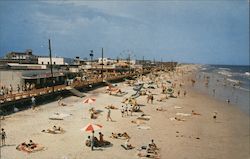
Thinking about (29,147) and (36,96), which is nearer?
(29,147)

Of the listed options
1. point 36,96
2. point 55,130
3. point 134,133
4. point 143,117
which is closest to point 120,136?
point 134,133

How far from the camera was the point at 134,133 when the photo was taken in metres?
25.2

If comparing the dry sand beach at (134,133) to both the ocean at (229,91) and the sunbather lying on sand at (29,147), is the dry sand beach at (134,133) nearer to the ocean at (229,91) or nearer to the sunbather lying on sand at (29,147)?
the sunbather lying on sand at (29,147)

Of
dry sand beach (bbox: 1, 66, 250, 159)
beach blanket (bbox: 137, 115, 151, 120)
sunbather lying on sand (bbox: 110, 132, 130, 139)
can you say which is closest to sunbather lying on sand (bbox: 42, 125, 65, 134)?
dry sand beach (bbox: 1, 66, 250, 159)

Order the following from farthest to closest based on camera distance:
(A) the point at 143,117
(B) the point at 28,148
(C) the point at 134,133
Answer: (A) the point at 143,117 < (C) the point at 134,133 < (B) the point at 28,148

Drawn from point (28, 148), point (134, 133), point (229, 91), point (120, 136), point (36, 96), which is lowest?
point (229, 91)

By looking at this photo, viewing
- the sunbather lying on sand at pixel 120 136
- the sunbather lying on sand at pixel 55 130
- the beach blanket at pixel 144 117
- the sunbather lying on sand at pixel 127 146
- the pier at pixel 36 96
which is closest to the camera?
the sunbather lying on sand at pixel 127 146

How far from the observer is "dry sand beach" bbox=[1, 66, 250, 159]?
64.7ft

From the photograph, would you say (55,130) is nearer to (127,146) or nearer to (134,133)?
(134,133)

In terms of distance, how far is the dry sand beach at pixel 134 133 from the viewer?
777 inches

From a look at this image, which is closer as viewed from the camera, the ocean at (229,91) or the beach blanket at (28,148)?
the beach blanket at (28,148)

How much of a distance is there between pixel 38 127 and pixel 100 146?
694 centimetres

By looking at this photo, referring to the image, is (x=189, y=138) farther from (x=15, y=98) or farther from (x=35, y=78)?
(x=35, y=78)

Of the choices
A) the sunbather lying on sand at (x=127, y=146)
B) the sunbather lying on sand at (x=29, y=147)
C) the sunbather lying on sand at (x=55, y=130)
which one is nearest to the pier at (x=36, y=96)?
the sunbather lying on sand at (x=55, y=130)
